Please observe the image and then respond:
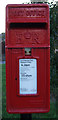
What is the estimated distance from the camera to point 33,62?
3.03 metres

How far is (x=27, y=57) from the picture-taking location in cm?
300

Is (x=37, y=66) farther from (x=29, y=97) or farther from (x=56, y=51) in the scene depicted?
(x=56, y=51)

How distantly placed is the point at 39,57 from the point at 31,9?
2.14ft

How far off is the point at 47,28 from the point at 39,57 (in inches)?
15.9

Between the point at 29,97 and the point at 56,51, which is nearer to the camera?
the point at 29,97

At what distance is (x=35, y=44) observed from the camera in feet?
9.87

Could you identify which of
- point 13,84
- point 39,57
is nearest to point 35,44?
point 39,57

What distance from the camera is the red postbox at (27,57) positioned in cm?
300

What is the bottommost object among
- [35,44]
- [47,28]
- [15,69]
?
[15,69]

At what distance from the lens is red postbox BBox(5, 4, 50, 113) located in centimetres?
300

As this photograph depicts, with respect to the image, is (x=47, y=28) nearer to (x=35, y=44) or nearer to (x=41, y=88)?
(x=35, y=44)

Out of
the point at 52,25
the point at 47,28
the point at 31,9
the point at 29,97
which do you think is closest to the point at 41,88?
the point at 29,97

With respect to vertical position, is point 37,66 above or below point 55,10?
below

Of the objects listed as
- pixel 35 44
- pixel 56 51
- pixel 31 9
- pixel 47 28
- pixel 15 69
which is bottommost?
pixel 56 51
